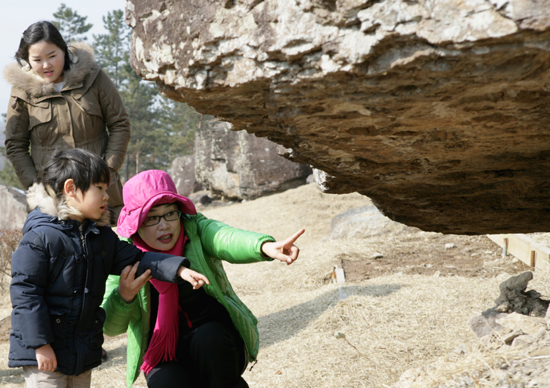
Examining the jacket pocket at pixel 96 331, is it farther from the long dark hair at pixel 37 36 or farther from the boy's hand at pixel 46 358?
the long dark hair at pixel 37 36

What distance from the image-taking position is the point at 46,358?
2.16 m

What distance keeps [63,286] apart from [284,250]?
3.35ft

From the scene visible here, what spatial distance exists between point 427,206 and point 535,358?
1.38m

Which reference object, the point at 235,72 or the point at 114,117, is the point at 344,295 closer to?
the point at 114,117

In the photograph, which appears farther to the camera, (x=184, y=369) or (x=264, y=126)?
(x=184, y=369)

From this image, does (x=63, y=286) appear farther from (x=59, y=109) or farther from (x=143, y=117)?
(x=143, y=117)

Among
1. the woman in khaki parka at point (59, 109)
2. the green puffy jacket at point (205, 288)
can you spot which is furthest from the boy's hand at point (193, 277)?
the woman in khaki parka at point (59, 109)

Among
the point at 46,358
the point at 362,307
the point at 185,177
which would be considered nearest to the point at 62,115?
the point at 46,358

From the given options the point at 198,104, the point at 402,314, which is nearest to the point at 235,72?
the point at 198,104

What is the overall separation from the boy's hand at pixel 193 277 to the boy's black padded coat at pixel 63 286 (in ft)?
0.11

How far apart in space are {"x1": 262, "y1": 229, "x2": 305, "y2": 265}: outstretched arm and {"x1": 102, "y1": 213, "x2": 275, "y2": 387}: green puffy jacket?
10cm

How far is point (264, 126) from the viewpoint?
2271 mm

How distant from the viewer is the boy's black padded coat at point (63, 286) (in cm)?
214

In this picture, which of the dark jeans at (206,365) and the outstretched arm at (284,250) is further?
the dark jeans at (206,365)
